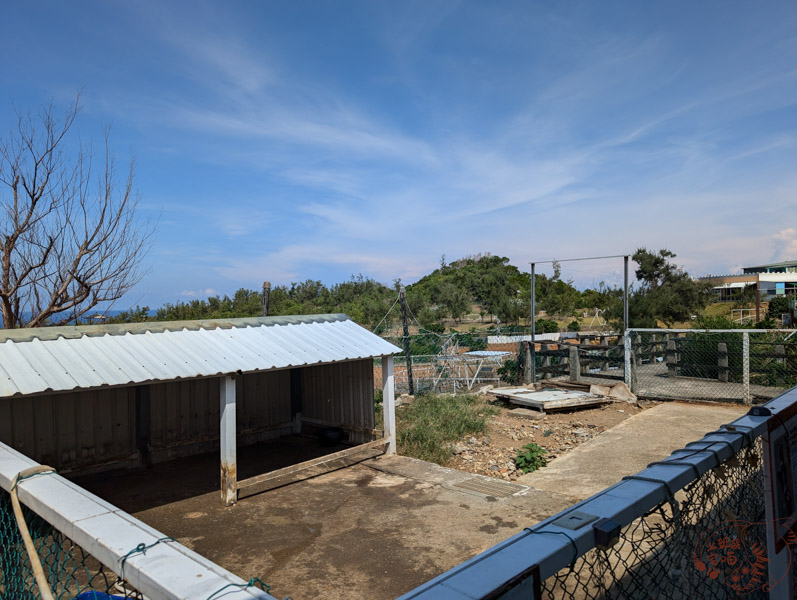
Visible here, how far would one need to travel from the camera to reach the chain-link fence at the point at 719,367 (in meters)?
11.0

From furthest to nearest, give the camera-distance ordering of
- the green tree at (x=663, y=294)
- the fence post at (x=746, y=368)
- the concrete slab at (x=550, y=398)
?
the green tree at (x=663, y=294)
the concrete slab at (x=550, y=398)
the fence post at (x=746, y=368)

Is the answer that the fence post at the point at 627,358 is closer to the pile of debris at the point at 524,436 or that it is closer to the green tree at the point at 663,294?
the pile of debris at the point at 524,436

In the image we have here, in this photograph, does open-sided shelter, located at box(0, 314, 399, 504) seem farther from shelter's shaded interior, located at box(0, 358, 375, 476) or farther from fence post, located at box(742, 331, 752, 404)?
fence post, located at box(742, 331, 752, 404)

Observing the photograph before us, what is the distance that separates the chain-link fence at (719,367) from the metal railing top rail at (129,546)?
11889 millimetres

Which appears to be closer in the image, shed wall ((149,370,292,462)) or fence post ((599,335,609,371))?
shed wall ((149,370,292,462))

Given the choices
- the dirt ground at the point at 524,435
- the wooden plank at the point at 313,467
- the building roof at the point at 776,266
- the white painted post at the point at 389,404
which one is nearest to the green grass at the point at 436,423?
the dirt ground at the point at 524,435

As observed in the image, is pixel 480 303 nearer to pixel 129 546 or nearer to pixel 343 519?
pixel 343 519

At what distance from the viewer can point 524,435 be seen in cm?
1005

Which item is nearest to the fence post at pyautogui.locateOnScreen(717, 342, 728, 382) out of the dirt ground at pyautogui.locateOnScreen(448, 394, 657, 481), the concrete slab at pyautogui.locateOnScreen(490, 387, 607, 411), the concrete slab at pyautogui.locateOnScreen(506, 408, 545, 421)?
the dirt ground at pyautogui.locateOnScreen(448, 394, 657, 481)

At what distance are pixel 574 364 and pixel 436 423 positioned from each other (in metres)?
5.39

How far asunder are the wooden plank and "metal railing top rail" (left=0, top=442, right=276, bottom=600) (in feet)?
16.7

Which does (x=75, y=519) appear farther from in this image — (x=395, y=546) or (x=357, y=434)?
(x=357, y=434)

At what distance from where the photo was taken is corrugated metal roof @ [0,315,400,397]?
5422mm

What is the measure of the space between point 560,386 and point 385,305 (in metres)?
20.2
